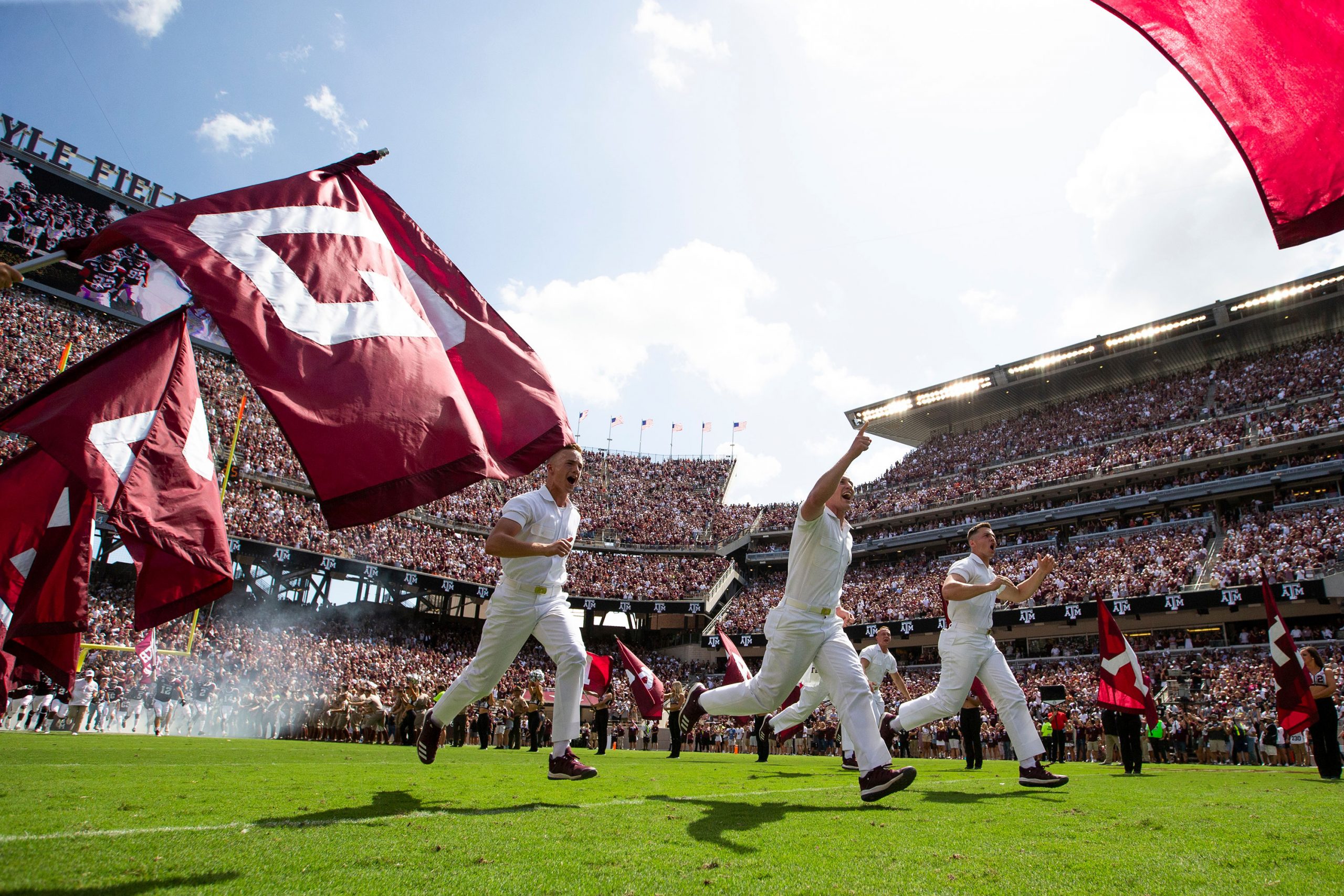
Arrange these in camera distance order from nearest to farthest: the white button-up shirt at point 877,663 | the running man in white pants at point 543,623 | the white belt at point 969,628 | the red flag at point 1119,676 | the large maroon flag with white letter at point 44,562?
the running man in white pants at point 543,623
the large maroon flag with white letter at point 44,562
the white belt at point 969,628
the white button-up shirt at point 877,663
the red flag at point 1119,676

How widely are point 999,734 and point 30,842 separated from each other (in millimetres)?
27387

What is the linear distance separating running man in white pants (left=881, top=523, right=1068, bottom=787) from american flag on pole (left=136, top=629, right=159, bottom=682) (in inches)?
930

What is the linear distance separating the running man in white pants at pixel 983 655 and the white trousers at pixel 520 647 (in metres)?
3.47

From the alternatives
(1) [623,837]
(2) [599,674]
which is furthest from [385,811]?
(2) [599,674]

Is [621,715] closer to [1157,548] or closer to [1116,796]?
[1157,548]

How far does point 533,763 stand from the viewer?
30.7 feet

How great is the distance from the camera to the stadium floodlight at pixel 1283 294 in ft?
116

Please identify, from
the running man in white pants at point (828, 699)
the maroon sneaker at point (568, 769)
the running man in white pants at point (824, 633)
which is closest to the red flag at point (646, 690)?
the running man in white pants at point (828, 699)

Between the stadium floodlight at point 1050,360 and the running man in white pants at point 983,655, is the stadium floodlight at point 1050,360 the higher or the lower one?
the higher one

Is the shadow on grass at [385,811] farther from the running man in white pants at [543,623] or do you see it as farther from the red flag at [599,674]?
the red flag at [599,674]

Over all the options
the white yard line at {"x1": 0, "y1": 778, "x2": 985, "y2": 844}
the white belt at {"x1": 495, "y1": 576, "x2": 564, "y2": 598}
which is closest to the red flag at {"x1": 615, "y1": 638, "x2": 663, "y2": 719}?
the white belt at {"x1": 495, "y1": 576, "x2": 564, "y2": 598}

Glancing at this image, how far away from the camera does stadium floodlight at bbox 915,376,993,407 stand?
158 feet

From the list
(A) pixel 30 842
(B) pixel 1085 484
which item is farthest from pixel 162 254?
(B) pixel 1085 484

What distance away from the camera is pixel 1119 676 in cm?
1161
